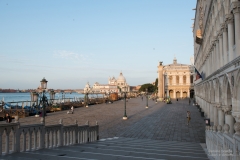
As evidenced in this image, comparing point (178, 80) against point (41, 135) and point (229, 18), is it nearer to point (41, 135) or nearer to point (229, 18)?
point (229, 18)

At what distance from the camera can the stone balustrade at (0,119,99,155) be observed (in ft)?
23.1

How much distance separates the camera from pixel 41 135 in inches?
321

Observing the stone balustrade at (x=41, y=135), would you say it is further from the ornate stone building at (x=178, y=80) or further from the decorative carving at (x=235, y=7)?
the ornate stone building at (x=178, y=80)

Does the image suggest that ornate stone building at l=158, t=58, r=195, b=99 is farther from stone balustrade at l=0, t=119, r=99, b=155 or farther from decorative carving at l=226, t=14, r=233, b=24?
stone balustrade at l=0, t=119, r=99, b=155

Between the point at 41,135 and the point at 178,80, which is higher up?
the point at 178,80

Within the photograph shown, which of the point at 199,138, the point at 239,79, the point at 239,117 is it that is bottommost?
the point at 199,138

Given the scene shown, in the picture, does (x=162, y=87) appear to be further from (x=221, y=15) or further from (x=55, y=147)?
(x=55, y=147)

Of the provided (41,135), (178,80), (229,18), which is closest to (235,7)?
(229,18)

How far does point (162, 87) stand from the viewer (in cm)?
7975

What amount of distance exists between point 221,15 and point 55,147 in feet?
34.2

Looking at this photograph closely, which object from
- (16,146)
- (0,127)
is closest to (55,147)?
(16,146)

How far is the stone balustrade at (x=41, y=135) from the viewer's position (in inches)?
278

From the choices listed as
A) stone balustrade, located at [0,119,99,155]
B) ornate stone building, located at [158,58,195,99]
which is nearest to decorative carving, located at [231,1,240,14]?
stone balustrade, located at [0,119,99,155]

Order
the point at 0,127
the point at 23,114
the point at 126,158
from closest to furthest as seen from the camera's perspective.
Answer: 1. the point at 0,127
2. the point at 126,158
3. the point at 23,114
